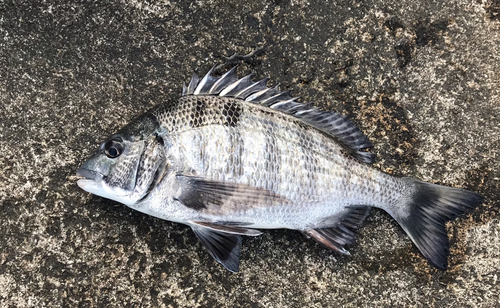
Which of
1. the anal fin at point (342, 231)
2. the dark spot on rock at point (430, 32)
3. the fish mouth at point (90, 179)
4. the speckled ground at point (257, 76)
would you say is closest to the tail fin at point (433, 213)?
the speckled ground at point (257, 76)

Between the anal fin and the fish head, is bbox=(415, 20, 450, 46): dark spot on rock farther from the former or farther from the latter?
the fish head

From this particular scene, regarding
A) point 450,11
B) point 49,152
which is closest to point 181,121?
point 49,152

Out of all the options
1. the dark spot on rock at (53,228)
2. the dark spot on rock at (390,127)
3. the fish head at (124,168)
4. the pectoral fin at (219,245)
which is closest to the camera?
the fish head at (124,168)

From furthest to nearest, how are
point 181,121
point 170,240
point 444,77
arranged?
1. point 444,77
2. point 170,240
3. point 181,121

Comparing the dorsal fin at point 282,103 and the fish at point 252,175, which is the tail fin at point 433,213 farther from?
the dorsal fin at point 282,103

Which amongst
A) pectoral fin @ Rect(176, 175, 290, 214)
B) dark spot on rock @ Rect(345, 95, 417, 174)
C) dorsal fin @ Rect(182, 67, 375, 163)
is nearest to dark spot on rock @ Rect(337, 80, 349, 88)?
dark spot on rock @ Rect(345, 95, 417, 174)

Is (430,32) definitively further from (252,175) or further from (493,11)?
(252,175)

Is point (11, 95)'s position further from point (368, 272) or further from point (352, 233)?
point (368, 272)

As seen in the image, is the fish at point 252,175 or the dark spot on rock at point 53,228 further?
the dark spot on rock at point 53,228
